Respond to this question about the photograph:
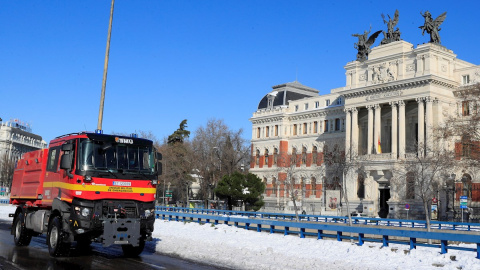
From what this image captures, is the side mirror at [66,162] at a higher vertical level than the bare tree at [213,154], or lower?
lower

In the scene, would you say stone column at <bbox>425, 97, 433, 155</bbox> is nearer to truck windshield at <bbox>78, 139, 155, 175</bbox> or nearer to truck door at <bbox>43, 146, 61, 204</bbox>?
truck windshield at <bbox>78, 139, 155, 175</bbox>

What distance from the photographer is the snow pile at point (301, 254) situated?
14.6m

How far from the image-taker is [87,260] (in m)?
15.2

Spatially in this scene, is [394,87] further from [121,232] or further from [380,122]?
[121,232]

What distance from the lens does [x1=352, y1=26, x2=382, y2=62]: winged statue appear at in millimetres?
64562

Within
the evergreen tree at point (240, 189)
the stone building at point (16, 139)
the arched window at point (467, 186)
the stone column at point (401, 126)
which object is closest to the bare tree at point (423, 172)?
the stone column at point (401, 126)

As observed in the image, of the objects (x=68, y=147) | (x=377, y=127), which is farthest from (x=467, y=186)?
(x=68, y=147)

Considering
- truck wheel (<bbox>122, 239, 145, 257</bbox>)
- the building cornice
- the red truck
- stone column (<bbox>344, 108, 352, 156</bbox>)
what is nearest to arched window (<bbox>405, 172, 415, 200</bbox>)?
the building cornice

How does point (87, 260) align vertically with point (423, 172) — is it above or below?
below

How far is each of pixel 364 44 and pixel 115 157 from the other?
54.8 metres

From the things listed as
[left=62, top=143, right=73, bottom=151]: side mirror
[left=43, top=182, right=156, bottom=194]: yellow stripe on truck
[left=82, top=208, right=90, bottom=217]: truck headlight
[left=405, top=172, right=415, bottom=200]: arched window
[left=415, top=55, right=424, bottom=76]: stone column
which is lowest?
[left=82, top=208, right=90, bottom=217]: truck headlight

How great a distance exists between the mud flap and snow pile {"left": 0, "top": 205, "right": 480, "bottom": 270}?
8.69ft

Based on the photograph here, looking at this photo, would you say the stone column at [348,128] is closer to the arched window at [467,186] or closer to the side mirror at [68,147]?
the arched window at [467,186]

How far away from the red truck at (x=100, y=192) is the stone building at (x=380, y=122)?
134 feet
